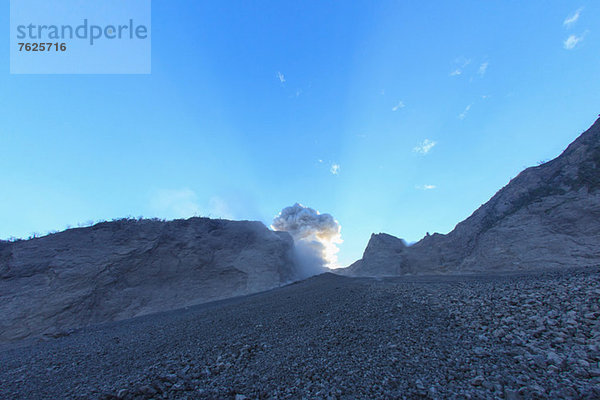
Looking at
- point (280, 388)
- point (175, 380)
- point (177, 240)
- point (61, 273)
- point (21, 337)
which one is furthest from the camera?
point (177, 240)

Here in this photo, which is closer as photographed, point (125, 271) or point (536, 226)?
point (536, 226)

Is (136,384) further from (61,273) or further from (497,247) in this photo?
(497,247)

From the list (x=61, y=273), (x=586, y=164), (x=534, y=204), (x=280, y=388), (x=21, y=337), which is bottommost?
(x=21, y=337)

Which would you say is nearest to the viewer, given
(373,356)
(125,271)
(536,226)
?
(373,356)

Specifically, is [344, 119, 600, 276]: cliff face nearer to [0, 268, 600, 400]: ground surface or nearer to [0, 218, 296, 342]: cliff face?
[0, 268, 600, 400]: ground surface

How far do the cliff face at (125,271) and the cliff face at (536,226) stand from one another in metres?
13.6

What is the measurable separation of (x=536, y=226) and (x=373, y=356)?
1838cm

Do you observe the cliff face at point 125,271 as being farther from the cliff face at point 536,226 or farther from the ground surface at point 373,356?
the cliff face at point 536,226

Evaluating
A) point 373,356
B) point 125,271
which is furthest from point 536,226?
point 125,271

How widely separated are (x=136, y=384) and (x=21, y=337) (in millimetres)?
15836

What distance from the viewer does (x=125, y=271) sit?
1683 cm

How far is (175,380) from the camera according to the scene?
10.9 feet

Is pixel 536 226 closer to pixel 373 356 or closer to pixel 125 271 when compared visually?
pixel 373 356

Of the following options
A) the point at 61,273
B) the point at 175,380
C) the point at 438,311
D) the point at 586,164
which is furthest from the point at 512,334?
the point at 61,273
